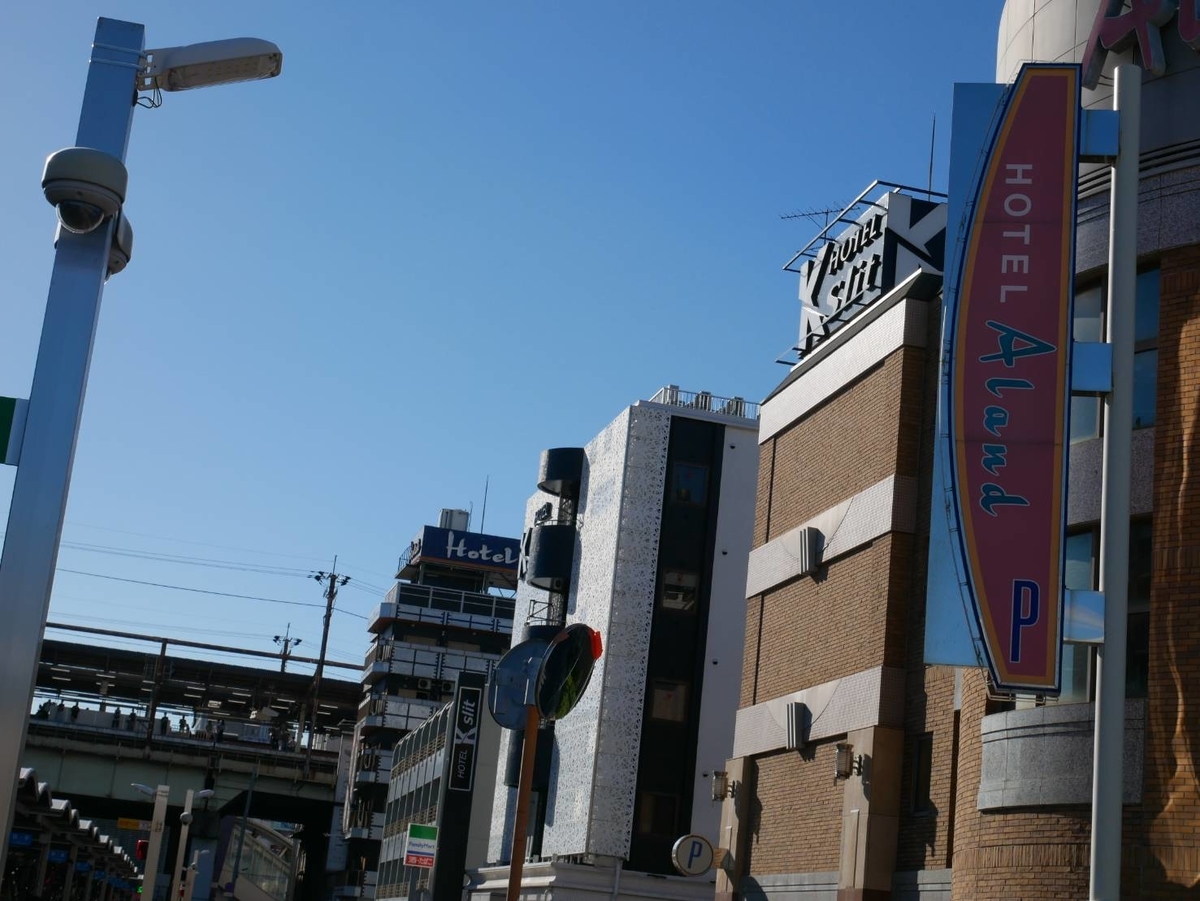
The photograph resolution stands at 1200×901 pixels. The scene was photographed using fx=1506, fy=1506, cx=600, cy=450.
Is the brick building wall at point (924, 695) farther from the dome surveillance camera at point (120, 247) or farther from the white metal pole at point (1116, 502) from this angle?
the dome surveillance camera at point (120, 247)

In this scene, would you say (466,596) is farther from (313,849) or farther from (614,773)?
(614,773)

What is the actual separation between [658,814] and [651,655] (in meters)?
4.77

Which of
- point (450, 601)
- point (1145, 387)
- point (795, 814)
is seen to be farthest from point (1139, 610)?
point (450, 601)

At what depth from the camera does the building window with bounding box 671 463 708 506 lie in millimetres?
47875

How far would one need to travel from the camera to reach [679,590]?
47344 mm

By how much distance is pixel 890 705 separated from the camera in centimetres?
2573

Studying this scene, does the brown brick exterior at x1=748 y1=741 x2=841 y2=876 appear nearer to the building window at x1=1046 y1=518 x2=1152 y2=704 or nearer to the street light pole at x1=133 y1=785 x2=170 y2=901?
the building window at x1=1046 y1=518 x2=1152 y2=704

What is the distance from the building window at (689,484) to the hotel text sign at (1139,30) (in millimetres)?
28070

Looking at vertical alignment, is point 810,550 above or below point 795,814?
above

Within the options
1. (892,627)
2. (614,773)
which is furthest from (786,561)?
(614,773)

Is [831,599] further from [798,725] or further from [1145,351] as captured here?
[1145,351]

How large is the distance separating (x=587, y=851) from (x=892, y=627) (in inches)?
803

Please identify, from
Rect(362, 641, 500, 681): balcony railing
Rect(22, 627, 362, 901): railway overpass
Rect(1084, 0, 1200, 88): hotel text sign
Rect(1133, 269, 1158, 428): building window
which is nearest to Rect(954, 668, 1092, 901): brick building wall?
Rect(1133, 269, 1158, 428): building window

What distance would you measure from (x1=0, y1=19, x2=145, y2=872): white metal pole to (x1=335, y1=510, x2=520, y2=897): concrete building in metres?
88.1
